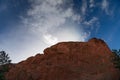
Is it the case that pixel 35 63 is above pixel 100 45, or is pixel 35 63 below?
below

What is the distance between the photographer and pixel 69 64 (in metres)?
151

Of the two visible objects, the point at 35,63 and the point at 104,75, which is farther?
the point at 35,63

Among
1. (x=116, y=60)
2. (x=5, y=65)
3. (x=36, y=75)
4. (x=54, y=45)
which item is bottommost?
(x=5, y=65)

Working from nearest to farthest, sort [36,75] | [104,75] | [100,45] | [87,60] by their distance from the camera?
[104,75] → [36,75] → [87,60] → [100,45]

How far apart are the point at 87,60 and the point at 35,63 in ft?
83.0

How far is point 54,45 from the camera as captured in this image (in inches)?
6555

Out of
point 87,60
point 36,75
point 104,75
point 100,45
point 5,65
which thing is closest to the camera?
point 5,65

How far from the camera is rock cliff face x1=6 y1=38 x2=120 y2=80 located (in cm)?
13800

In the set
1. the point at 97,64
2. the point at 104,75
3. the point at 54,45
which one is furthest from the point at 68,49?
the point at 104,75

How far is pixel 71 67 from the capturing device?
14738 cm

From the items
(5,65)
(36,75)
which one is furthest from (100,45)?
(5,65)

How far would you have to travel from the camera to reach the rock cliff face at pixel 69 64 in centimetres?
13800

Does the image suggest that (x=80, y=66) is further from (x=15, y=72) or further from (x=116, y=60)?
(x=116, y=60)

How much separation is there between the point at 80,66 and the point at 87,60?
7.27m
